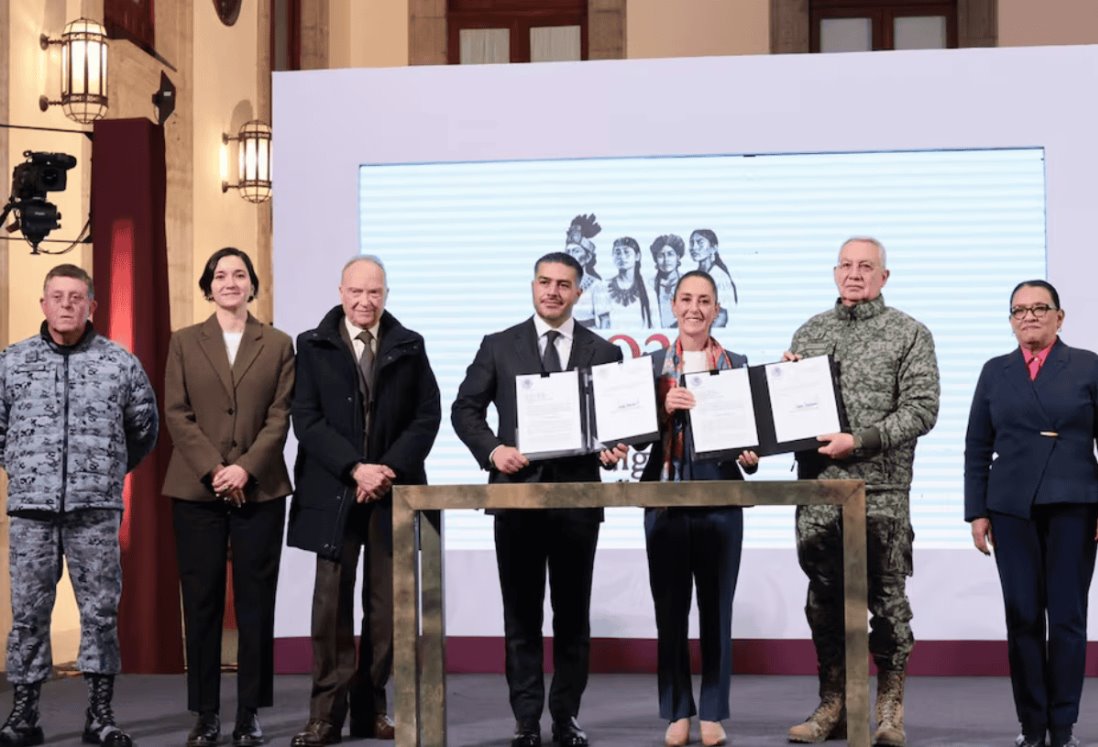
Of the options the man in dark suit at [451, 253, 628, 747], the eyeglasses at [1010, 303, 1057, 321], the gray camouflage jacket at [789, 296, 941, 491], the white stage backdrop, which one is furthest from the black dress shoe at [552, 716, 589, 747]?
the white stage backdrop

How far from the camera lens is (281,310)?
7.03m

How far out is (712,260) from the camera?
274 inches

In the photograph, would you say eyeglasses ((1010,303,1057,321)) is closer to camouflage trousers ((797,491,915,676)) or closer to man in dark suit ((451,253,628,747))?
camouflage trousers ((797,491,915,676))

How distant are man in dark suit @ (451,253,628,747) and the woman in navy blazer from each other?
4.05 ft

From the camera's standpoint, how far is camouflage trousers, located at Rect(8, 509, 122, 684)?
5062mm

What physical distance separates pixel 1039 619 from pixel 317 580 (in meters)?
2.19

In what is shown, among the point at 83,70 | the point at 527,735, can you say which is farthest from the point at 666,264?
the point at 83,70

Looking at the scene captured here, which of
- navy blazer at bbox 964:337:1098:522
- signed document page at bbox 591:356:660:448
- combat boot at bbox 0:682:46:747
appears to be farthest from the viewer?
combat boot at bbox 0:682:46:747

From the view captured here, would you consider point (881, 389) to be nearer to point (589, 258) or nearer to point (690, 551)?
point (690, 551)

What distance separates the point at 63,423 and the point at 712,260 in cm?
298

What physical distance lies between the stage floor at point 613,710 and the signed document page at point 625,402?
1078 mm

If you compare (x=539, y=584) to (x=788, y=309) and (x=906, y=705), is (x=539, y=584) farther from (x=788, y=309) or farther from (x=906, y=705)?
(x=788, y=309)

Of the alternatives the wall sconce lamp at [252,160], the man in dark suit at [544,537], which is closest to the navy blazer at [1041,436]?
the man in dark suit at [544,537]

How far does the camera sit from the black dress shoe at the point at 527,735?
4.90 metres
